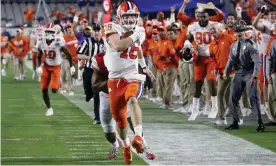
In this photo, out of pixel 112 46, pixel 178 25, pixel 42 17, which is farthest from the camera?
pixel 42 17

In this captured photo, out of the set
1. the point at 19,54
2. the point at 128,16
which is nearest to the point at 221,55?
the point at 128,16

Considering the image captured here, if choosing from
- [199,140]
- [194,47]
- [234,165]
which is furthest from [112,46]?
[194,47]

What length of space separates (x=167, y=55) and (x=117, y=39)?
10670 millimetres

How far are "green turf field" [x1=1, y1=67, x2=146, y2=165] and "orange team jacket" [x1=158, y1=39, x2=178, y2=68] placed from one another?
217cm

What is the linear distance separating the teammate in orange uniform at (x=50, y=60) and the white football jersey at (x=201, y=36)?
2.90 metres

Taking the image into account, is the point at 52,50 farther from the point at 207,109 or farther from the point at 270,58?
the point at 270,58

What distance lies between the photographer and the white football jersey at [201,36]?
18.1 meters

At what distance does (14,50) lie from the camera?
116ft

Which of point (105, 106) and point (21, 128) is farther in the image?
point (21, 128)

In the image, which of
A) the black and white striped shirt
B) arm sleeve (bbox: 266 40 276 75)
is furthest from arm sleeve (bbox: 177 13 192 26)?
arm sleeve (bbox: 266 40 276 75)

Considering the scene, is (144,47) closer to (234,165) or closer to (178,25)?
(178,25)

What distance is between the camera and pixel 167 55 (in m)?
21.9

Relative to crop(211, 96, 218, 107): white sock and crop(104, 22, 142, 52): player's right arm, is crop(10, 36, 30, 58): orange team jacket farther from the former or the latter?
crop(104, 22, 142, 52): player's right arm

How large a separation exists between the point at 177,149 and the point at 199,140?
127cm
